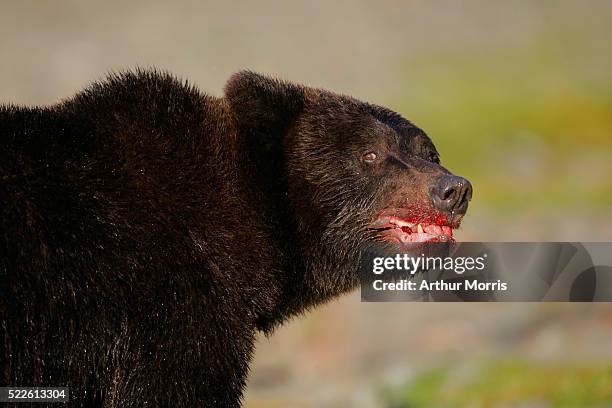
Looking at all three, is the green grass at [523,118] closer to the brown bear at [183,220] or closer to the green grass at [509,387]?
the green grass at [509,387]

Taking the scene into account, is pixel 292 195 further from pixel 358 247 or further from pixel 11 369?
pixel 11 369

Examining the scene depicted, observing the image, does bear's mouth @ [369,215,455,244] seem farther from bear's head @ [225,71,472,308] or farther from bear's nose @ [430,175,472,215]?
bear's nose @ [430,175,472,215]

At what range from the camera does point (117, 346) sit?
676 cm

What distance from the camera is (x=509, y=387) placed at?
42.7ft

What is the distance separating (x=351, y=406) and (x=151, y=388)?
6.49 m

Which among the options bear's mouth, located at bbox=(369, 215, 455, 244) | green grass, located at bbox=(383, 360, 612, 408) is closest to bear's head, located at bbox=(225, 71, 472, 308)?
bear's mouth, located at bbox=(369, 215, 455, 244)

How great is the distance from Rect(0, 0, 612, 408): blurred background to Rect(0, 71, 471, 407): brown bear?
5194 millimetres

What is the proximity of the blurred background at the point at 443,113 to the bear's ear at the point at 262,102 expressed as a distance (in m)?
5.45

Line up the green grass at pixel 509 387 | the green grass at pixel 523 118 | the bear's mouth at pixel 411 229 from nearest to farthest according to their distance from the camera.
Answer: the bear's mouth at pixel 411 229 → the green grass at pixel 509 387 → the green grass at pixel 523 118

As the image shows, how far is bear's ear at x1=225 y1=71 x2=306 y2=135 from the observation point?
26.7ft

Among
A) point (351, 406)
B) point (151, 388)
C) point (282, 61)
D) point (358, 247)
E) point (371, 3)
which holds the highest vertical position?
point (371, 3)

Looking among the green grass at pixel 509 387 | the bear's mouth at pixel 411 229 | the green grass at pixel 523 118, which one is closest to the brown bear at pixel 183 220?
the bear's mouth at pixel 411 229

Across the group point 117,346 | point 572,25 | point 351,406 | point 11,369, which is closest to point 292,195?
point 117,346

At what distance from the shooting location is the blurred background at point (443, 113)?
47.8 ft
